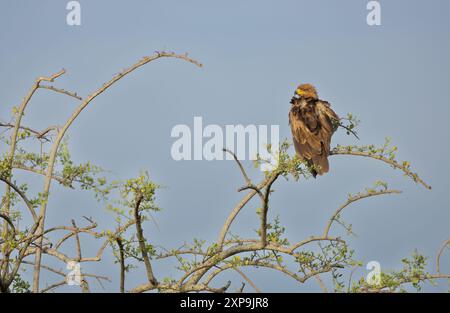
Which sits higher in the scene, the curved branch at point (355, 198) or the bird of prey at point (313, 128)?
the bird of prey at point (313, 128)

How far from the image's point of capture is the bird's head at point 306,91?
14.5 metres

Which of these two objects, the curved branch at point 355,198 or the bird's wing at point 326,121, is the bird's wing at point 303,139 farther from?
the curved branch at point 355,198

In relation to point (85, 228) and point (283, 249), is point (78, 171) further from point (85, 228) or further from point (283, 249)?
point (283, 249)

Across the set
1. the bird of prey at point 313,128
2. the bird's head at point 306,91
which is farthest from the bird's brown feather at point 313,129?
the bird's head at point 306,91

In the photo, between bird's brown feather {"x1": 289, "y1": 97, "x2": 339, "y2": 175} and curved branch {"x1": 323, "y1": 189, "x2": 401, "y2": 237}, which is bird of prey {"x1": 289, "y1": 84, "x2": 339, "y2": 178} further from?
curved branch {"x1": 323, "y1": 189, "x2": 401, "y2": 237}

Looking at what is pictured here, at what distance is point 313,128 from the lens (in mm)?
13078

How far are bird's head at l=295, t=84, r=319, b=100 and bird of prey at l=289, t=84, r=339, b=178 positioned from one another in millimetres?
273

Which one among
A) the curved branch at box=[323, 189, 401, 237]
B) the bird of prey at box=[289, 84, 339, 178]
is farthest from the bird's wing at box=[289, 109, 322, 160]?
the curved branch at box=[323, 189, 401, 237]

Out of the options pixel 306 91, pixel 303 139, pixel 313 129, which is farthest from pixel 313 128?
pixel 306 91

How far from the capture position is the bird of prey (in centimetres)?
1255

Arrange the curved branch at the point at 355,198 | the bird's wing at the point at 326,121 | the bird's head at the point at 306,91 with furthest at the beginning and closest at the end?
the bird's head at the point at 306,91, the bird's wing at the point at 326,121, the curved branch at the point at 355,198

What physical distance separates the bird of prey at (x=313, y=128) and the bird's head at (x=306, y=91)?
27 centimetres
